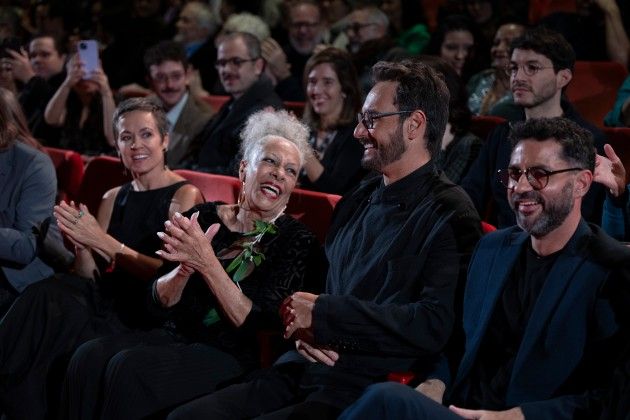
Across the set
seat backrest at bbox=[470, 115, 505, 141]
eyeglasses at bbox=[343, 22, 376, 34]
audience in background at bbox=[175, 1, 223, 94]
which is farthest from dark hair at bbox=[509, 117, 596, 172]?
audience in background at bbox=[175, 1, 223, 94]

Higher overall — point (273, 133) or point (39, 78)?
point (39, 78)

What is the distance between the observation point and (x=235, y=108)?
15.9 ft

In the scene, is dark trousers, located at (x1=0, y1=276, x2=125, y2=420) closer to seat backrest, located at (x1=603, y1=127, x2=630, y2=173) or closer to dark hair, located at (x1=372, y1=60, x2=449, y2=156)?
dark hair, located at (x1=372, y1=60, x2=449, y2=156)

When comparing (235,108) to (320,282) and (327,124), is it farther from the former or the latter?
(320,282)

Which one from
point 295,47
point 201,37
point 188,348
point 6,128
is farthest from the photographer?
point 201,37

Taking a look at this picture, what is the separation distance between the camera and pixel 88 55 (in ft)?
17.1

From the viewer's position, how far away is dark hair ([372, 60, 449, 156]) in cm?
271

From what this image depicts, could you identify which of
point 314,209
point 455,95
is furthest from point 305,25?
point 314,209

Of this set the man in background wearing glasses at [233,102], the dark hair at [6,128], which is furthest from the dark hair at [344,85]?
the dark hair at [6,128]

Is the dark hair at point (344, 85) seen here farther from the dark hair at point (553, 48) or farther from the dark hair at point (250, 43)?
the dark hair at point (553, 48)

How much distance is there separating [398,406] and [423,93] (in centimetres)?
88

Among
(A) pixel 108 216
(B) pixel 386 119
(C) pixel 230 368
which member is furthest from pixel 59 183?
(B) pixel 386 119

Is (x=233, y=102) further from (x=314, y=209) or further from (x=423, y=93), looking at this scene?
(x=423, y=93)

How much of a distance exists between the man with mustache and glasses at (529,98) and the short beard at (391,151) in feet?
3.16
